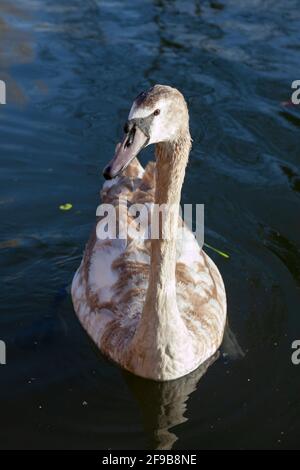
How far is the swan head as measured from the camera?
550 centimetres

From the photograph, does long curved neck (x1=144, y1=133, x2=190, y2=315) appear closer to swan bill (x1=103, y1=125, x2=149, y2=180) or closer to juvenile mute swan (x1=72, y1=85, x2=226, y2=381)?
juvenile mute swan (x1=72, y1=85, x2=226, y2=381)

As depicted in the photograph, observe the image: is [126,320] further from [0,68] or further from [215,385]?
[0,68]

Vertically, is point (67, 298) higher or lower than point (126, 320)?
lower

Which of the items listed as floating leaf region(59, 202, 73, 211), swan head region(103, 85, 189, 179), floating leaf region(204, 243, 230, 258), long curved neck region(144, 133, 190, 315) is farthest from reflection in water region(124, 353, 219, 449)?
floating leaf region(59, 202, 73, 211)

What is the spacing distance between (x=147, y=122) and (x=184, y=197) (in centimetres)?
449

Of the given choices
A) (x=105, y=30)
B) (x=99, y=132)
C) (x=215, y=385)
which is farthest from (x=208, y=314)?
(x=105, y=30)

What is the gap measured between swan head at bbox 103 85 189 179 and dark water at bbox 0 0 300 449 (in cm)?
239

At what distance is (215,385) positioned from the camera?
7.04m

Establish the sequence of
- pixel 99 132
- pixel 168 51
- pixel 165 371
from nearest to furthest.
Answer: pixel 165 371
pixel 99 132
pixel 168 51

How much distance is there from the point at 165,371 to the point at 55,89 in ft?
22.1

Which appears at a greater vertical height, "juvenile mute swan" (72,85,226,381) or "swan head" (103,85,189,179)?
"swan head" (103,85,189,179)

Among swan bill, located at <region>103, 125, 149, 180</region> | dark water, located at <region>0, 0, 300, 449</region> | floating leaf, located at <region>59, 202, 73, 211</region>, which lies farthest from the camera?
floating leaf, located at <region>59, 202, 73, 211</region>

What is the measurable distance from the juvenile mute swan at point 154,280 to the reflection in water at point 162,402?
92 millimetres

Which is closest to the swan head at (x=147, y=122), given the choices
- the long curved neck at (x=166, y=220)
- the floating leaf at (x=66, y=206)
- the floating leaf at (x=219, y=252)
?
the long curved neck at (x=166, y=220)
